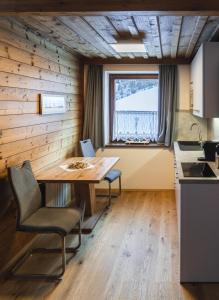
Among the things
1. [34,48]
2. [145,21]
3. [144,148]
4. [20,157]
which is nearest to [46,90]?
[34,48]

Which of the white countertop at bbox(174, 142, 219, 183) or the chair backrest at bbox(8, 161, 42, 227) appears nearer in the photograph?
the white countertop at bbox(174, 142, 219, 183)

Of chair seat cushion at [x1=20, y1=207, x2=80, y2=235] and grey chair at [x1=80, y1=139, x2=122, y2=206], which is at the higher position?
grey chair at [x1=80, y1=139, x2=122, y2=206]

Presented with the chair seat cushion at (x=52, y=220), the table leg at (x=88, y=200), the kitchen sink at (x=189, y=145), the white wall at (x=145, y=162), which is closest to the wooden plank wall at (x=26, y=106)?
the chair seat cushion at (x=52, y=220)

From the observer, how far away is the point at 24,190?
3.36 metres

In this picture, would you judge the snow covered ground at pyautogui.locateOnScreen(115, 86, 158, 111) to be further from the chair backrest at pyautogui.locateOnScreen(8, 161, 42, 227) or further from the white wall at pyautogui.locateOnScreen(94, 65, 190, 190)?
the chair backrest at pyautogui.locateOnScreen(8, 161, 42, 227)

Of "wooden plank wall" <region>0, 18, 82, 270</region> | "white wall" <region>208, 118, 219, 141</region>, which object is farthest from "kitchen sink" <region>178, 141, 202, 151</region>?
"wooden plank wall" <region>0, 18, 82, 270</region>

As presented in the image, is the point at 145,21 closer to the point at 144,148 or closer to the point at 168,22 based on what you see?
the point at 168,22

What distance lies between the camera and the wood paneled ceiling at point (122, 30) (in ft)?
11.2

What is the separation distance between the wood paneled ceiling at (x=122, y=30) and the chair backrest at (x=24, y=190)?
1.28 m

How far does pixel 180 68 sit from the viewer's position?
6.22 meters

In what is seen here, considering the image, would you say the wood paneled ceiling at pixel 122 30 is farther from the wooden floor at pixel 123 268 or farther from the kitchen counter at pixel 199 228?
the wooden floor at pixel 123 268

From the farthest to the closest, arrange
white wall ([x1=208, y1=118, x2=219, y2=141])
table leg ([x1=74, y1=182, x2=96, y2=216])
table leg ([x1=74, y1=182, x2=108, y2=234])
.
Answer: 1. white wall ([x1=208, y1=118, x2=219, y2=141])
2. table leg ([x1=74, y1=182, x2=96, y2=216])
3. table leg ([x1=74, y1=182, x2=108, y2=234])

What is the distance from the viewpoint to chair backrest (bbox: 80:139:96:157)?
5.55m

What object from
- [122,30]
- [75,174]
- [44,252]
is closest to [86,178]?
[75,174]
